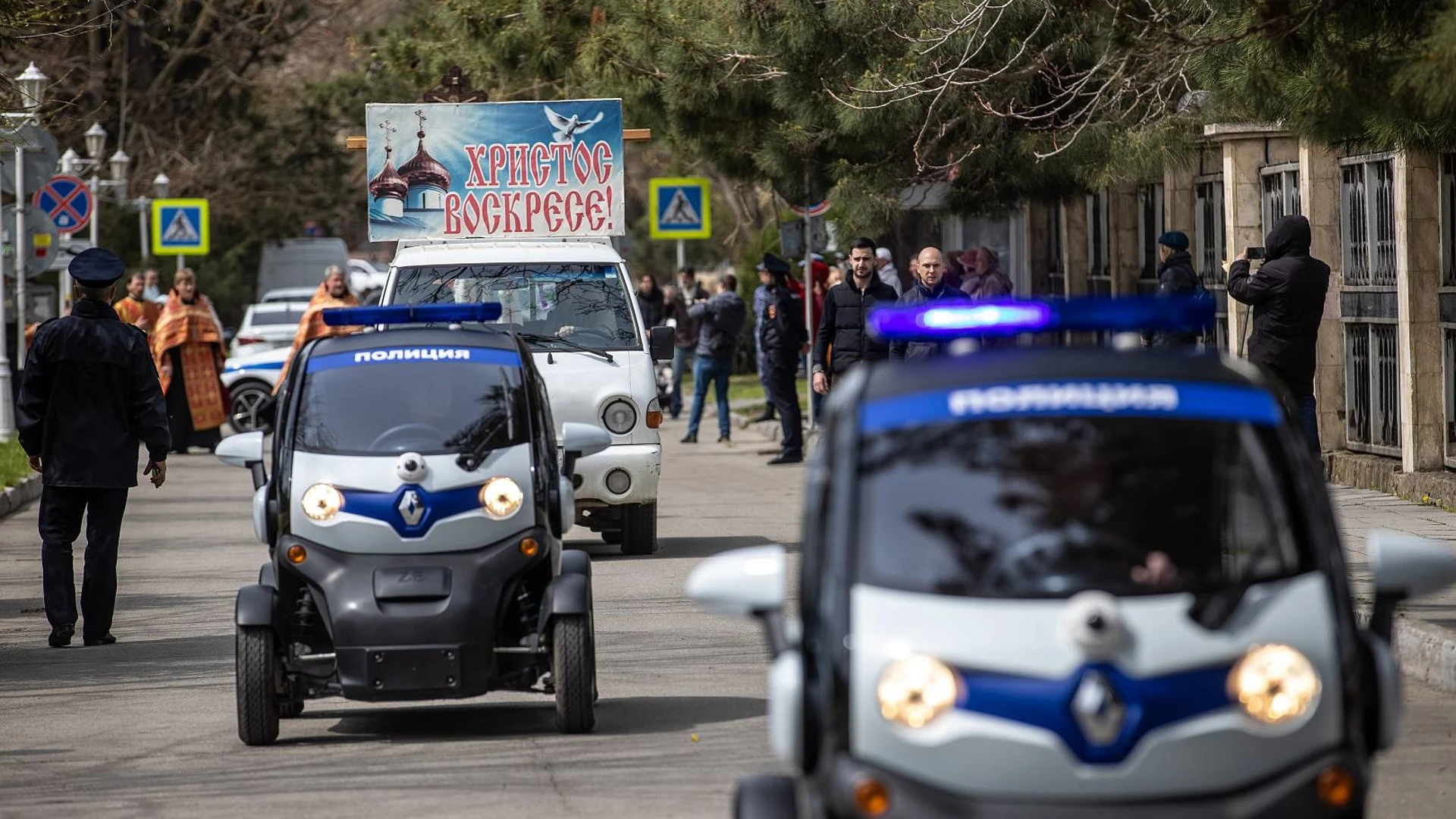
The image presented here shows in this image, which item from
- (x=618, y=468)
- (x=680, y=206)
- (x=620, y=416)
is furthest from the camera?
(x=680, y=206)

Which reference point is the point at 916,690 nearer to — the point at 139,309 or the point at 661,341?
the point at 661,341

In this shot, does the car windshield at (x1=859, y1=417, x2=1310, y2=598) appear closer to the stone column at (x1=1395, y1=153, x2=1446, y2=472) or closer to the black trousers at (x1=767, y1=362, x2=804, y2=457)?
the stone column at (x1=1395, y1=153, x2=1446, y2=472)

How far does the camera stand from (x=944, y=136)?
16.9m

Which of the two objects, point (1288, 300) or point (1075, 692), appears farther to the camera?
point (1288, 300)

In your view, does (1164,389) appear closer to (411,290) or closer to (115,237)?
(411,290)

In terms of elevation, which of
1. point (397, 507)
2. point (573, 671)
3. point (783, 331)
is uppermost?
point (783, 331)

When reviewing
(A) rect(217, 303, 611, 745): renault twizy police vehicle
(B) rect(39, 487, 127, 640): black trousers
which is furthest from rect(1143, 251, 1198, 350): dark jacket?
(A) rect(217, 303, 611, 745): renault twizy police vehicle

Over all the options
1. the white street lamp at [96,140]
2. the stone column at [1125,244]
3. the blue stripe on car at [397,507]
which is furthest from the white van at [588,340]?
the white street lamp at [96,140]

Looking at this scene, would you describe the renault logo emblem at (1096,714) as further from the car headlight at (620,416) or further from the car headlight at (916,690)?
the car headlight at (620,416)

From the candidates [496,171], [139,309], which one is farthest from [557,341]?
[139,309]

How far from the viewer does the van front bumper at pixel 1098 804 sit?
420 centimetres

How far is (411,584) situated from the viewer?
296 inches

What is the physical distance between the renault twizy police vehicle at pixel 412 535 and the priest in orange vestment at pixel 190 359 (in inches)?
577

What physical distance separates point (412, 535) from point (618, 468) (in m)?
5.47
